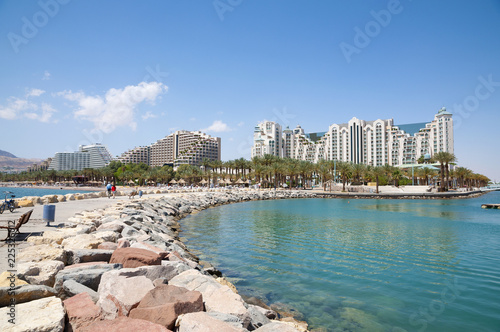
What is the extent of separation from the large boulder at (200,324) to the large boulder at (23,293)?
2.30m

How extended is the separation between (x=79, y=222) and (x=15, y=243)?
387 centimetres

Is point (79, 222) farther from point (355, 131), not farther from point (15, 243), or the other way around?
point (355, 131)

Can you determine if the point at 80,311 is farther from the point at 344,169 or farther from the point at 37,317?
the point at 344,169

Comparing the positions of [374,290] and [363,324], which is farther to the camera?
[374,290]

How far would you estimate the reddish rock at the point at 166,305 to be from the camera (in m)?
4.51

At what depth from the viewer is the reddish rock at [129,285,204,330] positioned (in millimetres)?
4508

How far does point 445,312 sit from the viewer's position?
7906mm

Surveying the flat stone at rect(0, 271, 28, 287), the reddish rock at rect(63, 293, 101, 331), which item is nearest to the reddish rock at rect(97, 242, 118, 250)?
the flat stone at rect(0, 271, 28, 287)

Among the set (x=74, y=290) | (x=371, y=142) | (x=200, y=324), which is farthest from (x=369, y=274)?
(x=371, y=142)

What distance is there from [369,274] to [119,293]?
9055 mm

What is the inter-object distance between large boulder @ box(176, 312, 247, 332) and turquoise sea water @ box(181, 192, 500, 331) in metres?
3.63

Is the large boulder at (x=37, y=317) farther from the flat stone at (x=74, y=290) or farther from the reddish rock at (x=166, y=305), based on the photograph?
the reddish rock at (x=166, y=305)

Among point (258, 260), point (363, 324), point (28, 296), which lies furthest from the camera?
point (258, 260)

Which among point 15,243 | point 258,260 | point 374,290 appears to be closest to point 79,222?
point 15,243
